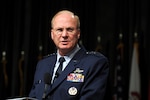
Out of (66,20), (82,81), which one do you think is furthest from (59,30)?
(82,81)

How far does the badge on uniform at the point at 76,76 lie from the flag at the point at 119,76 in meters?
2.43

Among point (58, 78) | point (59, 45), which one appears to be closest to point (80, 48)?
point (59, 45)

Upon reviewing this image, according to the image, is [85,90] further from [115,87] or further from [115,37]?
[115,37]

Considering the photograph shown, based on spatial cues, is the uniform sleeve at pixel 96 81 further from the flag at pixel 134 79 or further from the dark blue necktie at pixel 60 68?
the flag at pixel 134 79

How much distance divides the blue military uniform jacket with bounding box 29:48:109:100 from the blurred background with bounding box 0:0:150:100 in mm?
2295

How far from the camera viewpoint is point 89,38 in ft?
15.7

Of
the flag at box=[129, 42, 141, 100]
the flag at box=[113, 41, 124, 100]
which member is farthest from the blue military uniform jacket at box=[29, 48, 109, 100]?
the flag at box=[113, 41, 124, 100]

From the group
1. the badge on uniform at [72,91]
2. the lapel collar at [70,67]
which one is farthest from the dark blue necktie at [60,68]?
the badge on uniform at [72,91]

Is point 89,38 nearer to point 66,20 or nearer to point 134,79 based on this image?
point 134,79

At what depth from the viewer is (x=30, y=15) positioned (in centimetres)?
504

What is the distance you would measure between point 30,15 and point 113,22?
135cm

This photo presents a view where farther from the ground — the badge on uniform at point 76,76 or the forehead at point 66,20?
the forehead at point 66,20

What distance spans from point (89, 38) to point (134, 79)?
103cm

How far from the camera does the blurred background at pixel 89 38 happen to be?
14.2 ft
